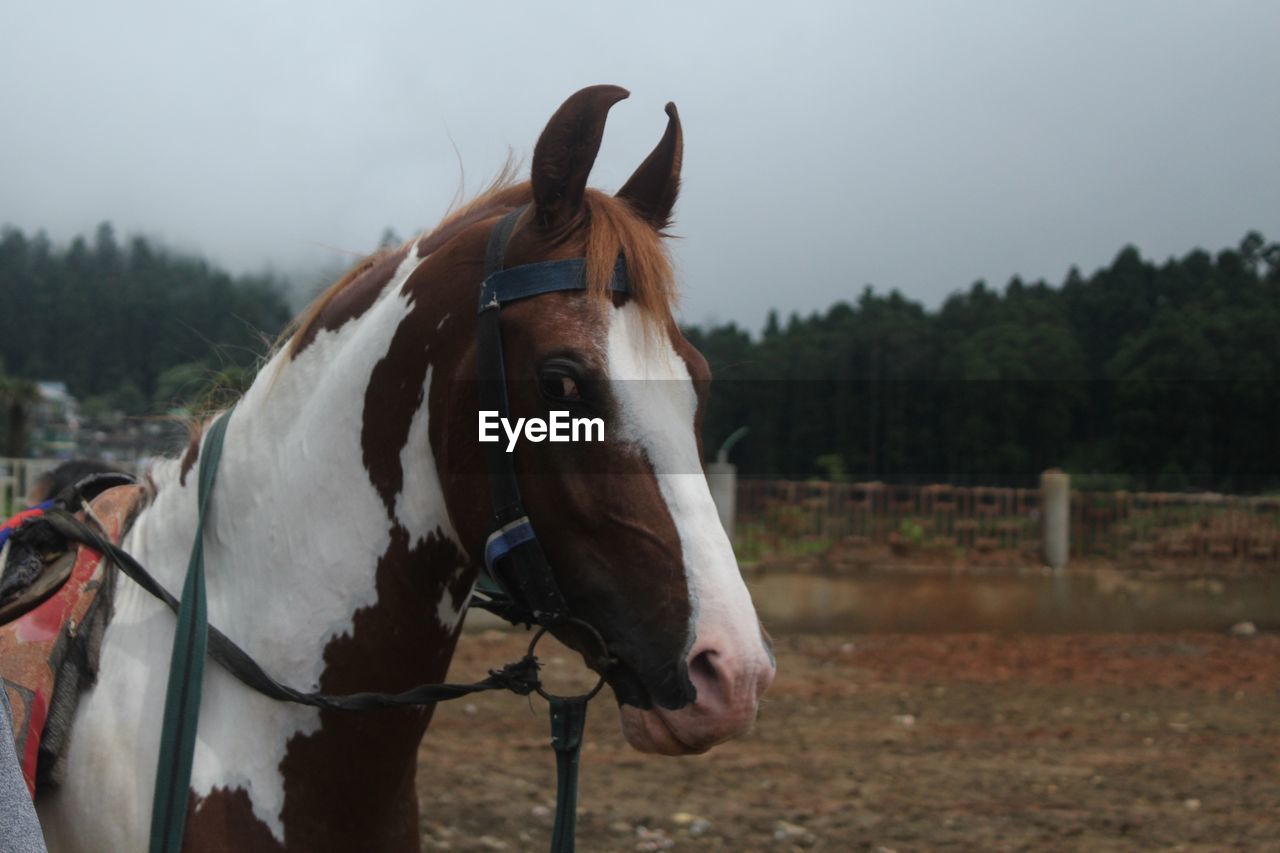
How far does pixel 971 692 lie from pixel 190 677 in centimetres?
751

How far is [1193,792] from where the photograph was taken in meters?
5.55

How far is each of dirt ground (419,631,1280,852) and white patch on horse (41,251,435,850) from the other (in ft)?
10.3

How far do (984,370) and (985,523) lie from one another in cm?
1466

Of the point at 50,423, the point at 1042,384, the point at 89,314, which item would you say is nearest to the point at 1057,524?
the point at 1042,384

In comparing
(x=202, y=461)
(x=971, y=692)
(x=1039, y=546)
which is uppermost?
(x=202, y=461)

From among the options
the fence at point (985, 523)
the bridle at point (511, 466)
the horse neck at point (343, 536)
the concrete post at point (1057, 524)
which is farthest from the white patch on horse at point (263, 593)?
the concrete post at point (1057, 524)

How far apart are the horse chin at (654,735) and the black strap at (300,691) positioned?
11.8 inches

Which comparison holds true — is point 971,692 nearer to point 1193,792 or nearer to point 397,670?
point 1193,792

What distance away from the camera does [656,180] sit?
1.87m

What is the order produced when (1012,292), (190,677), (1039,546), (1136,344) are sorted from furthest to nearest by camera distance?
(1012,292) → (1136,344) → (1039,546) → (190,677)

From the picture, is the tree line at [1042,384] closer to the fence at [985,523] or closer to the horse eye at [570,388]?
the fence at [985,523]

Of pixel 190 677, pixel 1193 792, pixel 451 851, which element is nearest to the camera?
pixel 190 677

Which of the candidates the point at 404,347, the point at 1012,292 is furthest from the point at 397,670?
the point at 1012,292

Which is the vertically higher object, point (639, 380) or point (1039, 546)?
point (639, 380)
